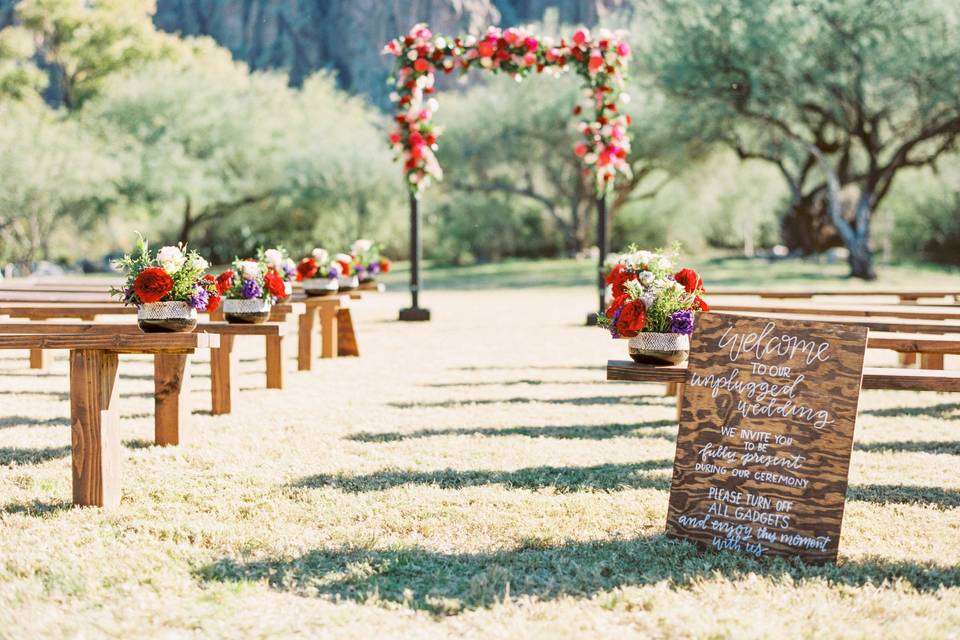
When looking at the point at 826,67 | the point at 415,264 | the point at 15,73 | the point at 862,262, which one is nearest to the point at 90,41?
the point at 15,73

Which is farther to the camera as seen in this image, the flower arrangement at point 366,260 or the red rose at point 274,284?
the flower arrangement at point 366,260

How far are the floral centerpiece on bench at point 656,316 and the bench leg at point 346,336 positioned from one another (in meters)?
6.19

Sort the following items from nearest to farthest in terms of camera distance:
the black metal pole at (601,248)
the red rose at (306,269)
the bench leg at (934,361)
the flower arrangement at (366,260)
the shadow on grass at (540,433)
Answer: the shadow on grass at (540,433) → the bench leg at (934,361) → the red rose at (306,269) → the flower arrangement at (366,260) → the black metal pole at (601,248)

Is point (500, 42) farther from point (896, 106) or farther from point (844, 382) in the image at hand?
point (896, 106)

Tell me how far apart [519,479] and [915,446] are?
8.75ft

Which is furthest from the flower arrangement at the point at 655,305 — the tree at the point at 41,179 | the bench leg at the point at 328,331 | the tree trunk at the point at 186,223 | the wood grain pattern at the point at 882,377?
the tree trunk at the point at 186,223

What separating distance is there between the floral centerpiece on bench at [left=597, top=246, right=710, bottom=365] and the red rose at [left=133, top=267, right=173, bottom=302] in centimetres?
212

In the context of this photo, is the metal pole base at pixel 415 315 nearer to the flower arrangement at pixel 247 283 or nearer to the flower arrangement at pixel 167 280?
the flower arrangement at pixel 247 283

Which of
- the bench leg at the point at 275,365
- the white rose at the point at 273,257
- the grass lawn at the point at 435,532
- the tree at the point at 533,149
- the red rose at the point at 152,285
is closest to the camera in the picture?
the grass lawn at the point at 435,532

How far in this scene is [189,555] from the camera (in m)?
3.60

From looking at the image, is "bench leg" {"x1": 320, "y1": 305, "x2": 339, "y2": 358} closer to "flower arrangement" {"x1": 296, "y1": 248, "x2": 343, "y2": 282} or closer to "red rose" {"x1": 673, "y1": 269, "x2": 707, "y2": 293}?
"flower arrangement" {"x1": 296, "y1": 248, "x2": 343, "y2": 282}

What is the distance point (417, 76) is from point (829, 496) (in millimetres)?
10890

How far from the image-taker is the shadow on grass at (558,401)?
7.20 m

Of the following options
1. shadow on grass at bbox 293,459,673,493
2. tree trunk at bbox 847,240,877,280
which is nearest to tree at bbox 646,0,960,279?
tree trunk at bbox 847,240,877,280
